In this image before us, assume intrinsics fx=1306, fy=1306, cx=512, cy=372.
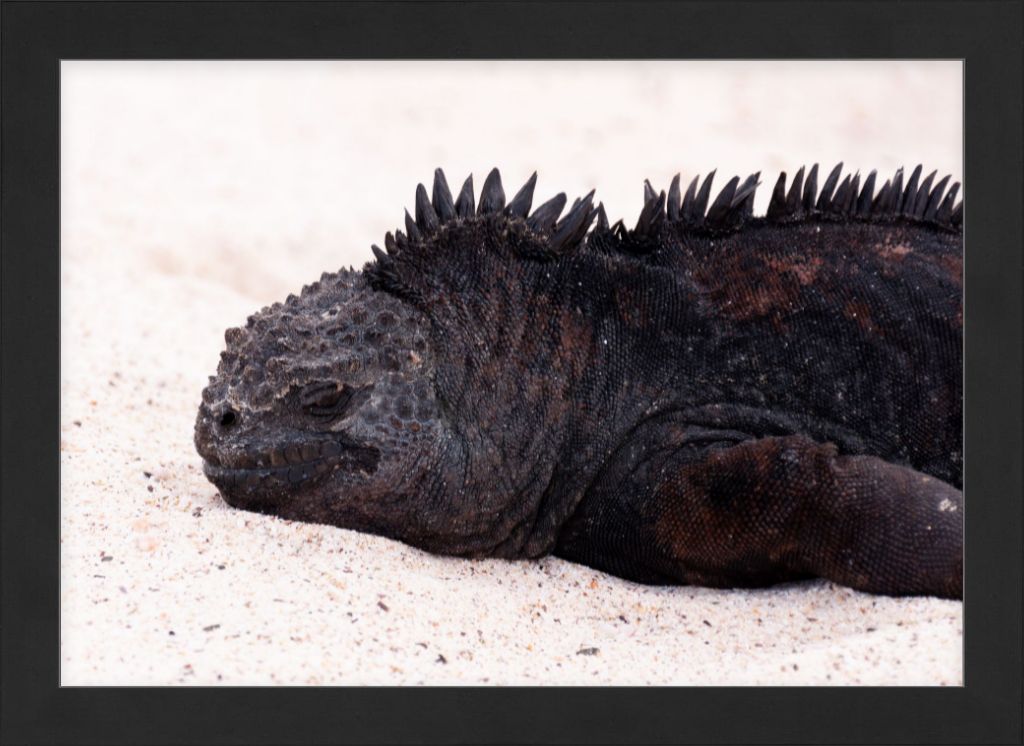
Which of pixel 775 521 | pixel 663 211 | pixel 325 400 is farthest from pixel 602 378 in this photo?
pixel 325 400

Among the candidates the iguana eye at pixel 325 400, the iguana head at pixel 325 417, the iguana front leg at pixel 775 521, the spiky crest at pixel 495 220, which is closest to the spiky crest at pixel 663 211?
the spiky crest at pixel 495 220

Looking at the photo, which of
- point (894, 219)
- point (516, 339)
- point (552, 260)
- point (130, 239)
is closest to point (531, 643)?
point (516, 339)

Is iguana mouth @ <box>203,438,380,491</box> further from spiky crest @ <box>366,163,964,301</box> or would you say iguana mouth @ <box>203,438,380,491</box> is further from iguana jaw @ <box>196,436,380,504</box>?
spiky crest @ <box>366,163,964,301</box>

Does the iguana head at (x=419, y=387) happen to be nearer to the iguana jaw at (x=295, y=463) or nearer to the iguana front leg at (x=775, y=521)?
the iguana jaw at (x=295, y=463)

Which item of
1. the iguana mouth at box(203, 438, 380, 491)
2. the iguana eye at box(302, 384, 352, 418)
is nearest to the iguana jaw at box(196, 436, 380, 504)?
the iguana mouth at box(203, 438, 380, 491)

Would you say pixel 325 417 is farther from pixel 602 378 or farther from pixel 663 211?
pixel 663 211
